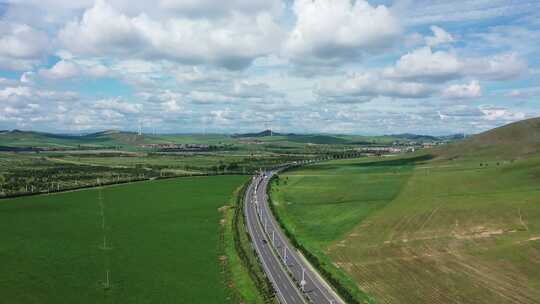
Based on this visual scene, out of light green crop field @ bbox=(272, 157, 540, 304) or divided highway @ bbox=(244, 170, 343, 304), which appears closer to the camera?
light green crop field @ bbox=(272, 157, 540, 304)

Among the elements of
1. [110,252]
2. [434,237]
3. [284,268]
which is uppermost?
[434,237]

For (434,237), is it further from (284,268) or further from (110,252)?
(110,252)

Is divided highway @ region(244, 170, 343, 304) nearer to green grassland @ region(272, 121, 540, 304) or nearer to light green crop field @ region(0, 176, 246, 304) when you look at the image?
green grassland @ region(272, 121, 540, 304)

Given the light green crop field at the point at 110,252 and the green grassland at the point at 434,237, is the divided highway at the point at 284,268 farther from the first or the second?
the light green crop field at the point at 110,252

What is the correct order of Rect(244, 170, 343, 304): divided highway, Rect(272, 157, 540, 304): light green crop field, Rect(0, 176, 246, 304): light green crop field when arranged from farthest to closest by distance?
Rect(0, 176, 246, 304): light green crop field < Rect(244, 170, 343, 304): divided highway < Rect(272, 157, 540, 304): light green crop field

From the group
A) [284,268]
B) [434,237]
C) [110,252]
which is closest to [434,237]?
[434,237]

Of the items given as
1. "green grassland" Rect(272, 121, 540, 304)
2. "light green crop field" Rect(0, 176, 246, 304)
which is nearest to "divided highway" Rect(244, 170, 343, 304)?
Result: "green grassland" Rect(272, 121, 540, 304)

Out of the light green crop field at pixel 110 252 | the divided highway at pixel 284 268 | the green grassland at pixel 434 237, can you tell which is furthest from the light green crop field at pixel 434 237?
the light green crop field at pixel 110 252
